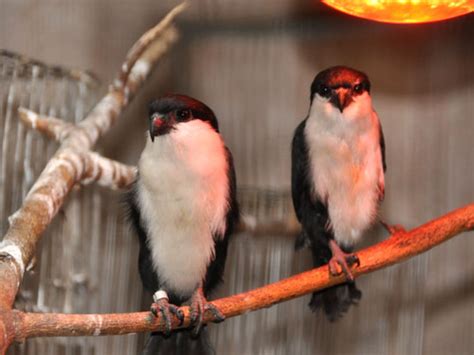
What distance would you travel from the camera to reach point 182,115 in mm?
2049

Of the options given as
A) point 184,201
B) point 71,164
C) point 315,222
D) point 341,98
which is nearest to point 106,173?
point 71,164

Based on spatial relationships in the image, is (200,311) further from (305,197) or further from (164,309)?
(305,197)

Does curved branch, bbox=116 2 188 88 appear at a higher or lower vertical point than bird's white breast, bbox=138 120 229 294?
higher

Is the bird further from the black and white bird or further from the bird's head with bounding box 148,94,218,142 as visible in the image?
the black and white bird

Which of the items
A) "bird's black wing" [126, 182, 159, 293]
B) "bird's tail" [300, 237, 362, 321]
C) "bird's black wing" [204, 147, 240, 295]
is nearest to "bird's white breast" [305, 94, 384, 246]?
"bird's tail" [300, 237, 362, 321]

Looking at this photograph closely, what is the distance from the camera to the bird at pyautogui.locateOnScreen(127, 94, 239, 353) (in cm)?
204

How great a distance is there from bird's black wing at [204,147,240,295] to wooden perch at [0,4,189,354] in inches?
16.7

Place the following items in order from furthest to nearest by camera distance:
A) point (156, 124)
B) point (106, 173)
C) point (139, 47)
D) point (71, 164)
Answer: point (139, 47) < point (106, 173) < point (71, 164) < point (156, 124)

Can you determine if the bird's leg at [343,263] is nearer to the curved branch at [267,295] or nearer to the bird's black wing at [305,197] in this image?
the curved branch at [267,295]

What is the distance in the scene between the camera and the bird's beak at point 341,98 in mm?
2168

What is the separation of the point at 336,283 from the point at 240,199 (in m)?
0.68

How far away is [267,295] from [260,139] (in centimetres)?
97

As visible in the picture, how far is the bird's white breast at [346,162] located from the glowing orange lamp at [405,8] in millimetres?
268

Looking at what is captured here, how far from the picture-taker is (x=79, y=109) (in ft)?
8.99
